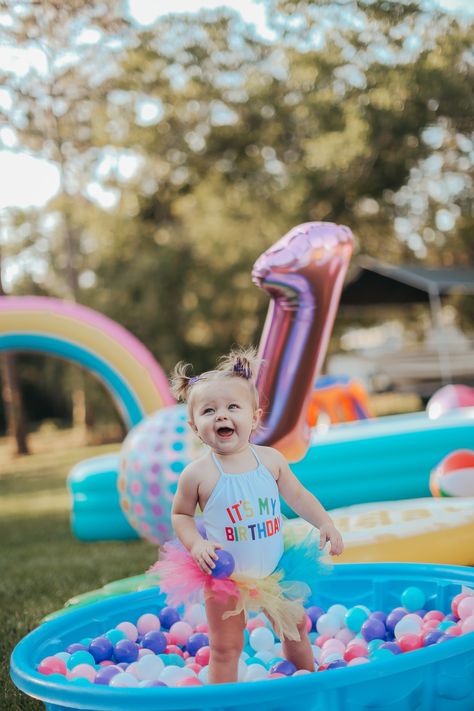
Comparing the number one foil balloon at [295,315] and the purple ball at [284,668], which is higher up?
the number one foil balloon at [295,315]

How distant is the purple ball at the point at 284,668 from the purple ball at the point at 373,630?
0.45 m

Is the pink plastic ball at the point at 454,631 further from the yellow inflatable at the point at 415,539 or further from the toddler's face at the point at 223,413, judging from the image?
the yellow inflatable at the point at 415,539

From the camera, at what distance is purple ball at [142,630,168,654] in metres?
2.57

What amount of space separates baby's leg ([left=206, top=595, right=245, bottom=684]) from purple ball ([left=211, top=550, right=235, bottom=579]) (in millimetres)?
73

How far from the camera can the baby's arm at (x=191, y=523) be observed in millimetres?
1947

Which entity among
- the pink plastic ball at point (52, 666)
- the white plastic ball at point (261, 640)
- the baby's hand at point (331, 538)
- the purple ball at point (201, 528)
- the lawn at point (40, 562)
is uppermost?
the purple ball at point (201, 528)

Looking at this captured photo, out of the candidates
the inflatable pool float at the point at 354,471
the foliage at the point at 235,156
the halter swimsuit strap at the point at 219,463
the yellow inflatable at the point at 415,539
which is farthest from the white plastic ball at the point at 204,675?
the foliage at the point at 235,156

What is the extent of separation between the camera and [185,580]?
201cm

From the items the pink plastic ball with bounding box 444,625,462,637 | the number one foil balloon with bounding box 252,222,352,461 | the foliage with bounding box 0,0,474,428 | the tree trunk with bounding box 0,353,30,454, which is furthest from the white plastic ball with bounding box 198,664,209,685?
the foliage with bounding box 0,0,474,428

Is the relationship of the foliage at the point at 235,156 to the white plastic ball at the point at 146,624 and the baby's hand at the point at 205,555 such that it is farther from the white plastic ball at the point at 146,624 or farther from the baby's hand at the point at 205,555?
the baby's hand at the point at 205,555

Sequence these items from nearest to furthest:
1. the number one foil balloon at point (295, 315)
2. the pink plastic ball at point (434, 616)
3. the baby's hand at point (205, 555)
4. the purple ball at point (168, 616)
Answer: the baby's hand at point (205, 555) < the pink plastic ball at point (434, 616) < the purple ball at point (168, 616) < the number one foil balloon at point (295, 315)

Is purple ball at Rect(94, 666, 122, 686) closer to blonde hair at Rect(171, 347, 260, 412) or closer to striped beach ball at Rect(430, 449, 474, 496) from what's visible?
blonde hair at Rect(171, 347, 260, 412)

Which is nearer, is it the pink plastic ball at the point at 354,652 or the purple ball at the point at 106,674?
the purple ball at the point at 106,674

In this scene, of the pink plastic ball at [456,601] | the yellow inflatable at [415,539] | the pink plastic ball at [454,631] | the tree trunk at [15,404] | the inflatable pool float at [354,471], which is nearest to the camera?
the pink plastic ball at [454,631]
